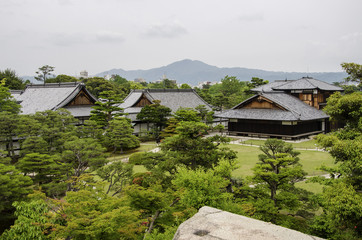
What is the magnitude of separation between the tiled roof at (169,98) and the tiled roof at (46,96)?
787cm

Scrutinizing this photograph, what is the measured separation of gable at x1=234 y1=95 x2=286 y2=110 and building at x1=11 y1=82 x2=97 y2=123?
68.2 ft

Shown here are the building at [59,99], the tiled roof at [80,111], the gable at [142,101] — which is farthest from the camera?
the gable at [142,101]

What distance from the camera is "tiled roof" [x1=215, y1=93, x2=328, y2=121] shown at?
32.7 meters

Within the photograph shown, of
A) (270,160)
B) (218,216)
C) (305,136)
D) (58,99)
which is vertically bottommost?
(305,136)

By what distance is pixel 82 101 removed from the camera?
33.8 m

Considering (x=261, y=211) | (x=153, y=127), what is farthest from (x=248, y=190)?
(x=153, y=127)

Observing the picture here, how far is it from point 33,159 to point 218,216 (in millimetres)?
13357

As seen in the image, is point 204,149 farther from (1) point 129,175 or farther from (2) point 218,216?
(2) point 218,216

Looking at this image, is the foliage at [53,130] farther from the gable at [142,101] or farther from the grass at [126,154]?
the gable at [142,101]

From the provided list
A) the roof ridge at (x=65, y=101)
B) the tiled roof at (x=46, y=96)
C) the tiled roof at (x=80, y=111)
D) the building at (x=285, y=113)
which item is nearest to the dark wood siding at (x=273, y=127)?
the building at (x=285, y=113)

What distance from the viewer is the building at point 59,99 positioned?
3156 cm

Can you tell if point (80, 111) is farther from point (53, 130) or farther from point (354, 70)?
point (354, 70)

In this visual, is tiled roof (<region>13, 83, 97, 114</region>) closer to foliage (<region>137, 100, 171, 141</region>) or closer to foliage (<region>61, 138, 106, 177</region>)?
foliage (<region>137, 100, 171, 141</region>)

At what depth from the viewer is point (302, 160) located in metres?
21.7
